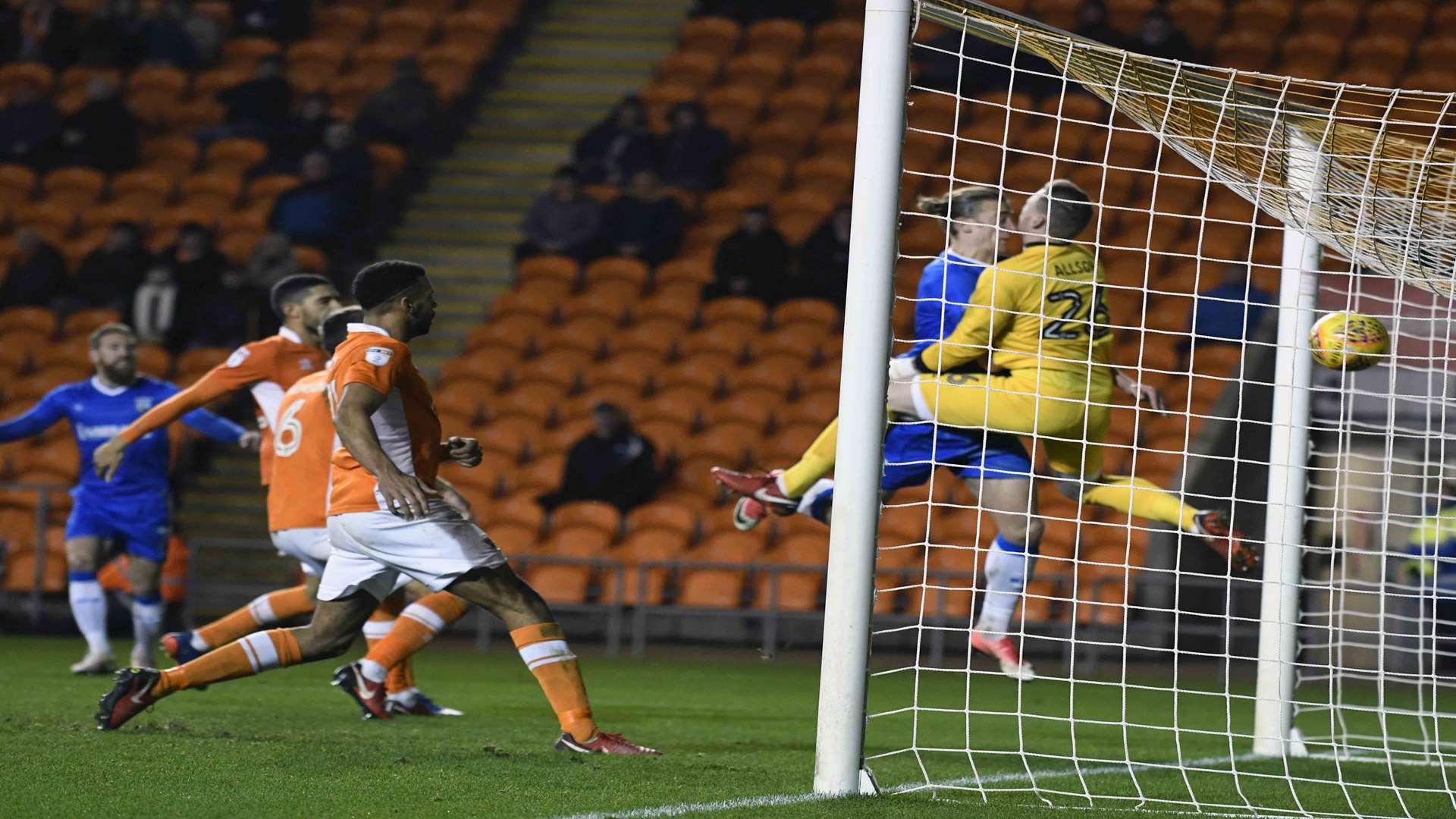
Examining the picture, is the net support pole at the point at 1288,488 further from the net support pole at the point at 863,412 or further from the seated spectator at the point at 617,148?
the seated spectator at the point at 617,148

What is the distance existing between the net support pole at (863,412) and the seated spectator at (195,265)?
11221 mm

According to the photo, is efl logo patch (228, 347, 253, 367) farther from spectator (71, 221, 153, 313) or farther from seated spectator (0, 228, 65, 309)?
seated spectator (0, 228, 65, 309)

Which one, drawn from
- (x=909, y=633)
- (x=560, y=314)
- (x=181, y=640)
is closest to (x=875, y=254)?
(x=181, y=640)

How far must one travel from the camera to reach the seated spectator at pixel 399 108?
57.3ft

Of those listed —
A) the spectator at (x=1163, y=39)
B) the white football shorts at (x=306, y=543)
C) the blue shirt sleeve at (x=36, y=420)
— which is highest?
the spectator at (x=1163, y=39)

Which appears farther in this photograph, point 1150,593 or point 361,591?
point 1150,593

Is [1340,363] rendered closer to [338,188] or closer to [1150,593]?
[1150,593]

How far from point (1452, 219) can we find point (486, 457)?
964cm

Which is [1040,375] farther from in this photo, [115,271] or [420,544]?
[115,271]

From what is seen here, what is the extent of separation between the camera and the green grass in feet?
15.3

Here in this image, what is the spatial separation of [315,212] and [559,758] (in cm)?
1099

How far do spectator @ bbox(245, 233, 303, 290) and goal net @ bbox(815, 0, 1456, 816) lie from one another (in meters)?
5.20

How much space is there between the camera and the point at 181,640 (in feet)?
24.1

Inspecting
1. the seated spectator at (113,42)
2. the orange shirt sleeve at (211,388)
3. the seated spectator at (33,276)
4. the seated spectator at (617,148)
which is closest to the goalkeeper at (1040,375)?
the orange shirt sleeve at (211,388)
